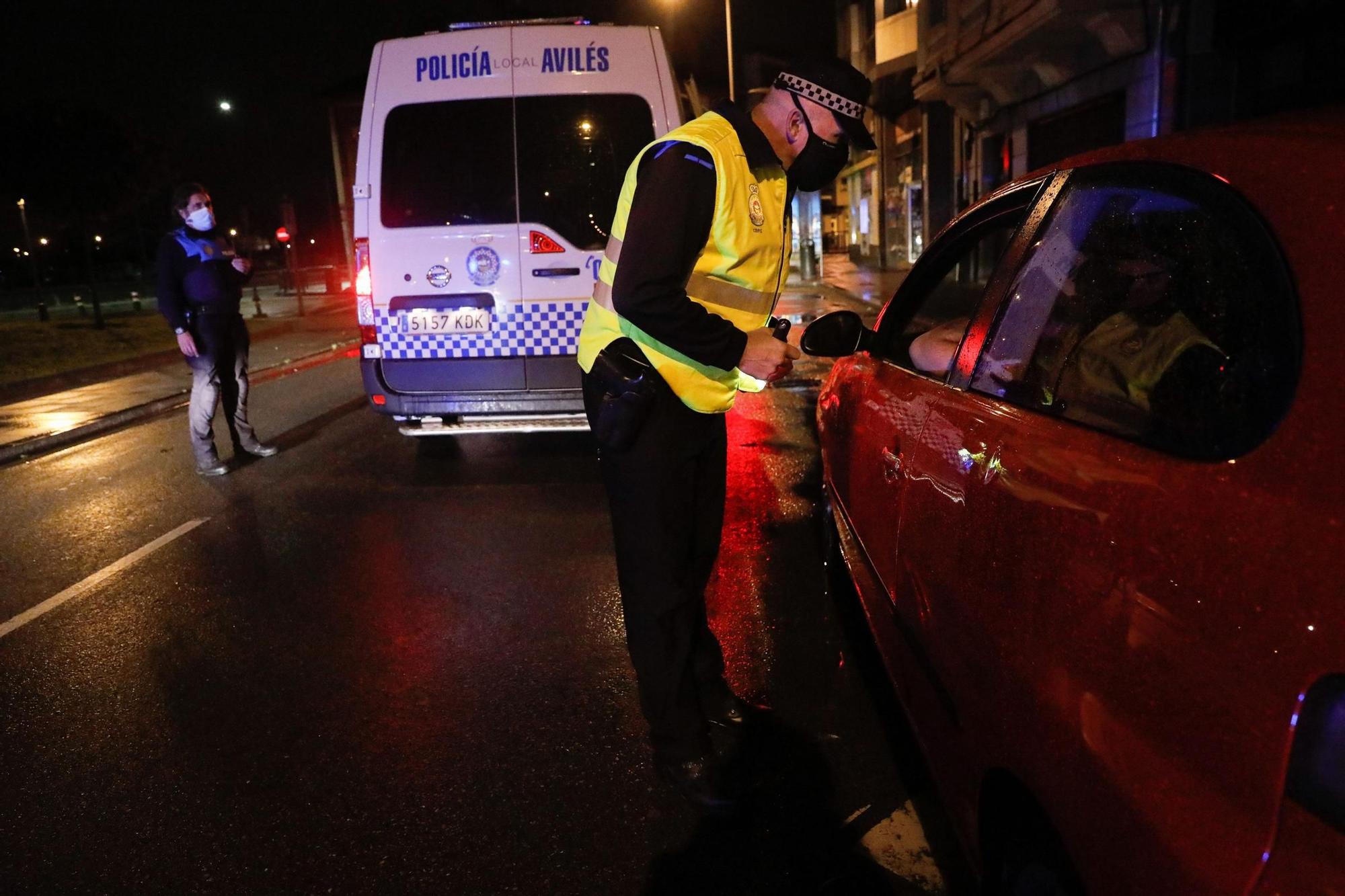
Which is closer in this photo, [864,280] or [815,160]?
[815,160]

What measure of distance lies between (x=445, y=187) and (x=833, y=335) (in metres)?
3.83

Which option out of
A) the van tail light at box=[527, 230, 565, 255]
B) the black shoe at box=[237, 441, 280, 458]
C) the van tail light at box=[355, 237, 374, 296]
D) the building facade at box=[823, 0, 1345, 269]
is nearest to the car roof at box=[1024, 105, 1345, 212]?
the building facade at box=[823, 0, 1345, 269]

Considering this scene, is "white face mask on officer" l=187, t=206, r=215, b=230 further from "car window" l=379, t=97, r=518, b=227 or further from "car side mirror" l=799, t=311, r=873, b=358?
"car side mirror" l=799, t=311, r=873, b=358

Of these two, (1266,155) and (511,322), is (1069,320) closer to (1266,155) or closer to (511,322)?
(1266,155)

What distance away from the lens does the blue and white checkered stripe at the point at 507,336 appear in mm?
5871

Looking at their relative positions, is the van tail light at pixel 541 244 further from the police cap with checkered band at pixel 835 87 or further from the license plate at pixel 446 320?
the police cap with checkered band at pixel 835 87

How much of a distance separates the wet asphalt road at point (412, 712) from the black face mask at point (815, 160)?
1629 mm

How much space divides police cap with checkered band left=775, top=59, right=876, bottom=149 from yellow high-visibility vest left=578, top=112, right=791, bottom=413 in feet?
0.61

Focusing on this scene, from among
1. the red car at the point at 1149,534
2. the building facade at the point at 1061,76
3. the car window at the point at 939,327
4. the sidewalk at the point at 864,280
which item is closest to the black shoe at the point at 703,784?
the red car at the point at 1149,534

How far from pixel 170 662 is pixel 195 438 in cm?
345

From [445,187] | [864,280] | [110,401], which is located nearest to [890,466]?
[445,187]

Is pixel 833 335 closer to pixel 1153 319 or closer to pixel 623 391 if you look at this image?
pixel 623 391

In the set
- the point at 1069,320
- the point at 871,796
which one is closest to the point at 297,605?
the point at 871,796

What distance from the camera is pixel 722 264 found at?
2426mm
